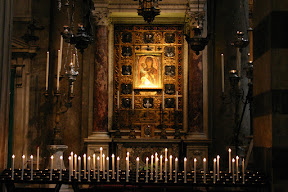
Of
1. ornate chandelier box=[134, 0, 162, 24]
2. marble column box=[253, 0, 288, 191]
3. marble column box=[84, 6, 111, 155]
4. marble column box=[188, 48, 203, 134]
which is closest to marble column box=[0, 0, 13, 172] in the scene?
ornate chandelier box=[134, 0, 162, 24]

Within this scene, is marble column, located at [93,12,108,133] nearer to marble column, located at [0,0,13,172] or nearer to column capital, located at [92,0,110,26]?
column capital, located at [92,0,110,26]

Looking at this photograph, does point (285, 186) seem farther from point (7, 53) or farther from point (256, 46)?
point (7, 53)

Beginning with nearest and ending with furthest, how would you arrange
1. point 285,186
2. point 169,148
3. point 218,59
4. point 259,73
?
point 285,186, point 259,73, point 169,148, point 218,59

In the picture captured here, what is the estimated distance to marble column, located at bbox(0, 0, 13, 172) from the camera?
19.3ft

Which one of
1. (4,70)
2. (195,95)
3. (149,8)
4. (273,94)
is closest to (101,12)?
(195,95)

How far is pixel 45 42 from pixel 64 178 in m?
7.67

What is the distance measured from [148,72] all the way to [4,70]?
7537mm

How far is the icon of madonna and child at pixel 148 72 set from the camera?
43.1 feet

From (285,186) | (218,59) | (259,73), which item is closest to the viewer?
(285,186)

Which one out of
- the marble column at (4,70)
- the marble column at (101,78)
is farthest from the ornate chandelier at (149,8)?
the marble column at (101,78)

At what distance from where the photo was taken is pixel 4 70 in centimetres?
593

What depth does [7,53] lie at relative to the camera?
6.00 metres

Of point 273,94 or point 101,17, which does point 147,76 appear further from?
point 273,94

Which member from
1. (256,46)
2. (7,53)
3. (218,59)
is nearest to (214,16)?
(218,59)
